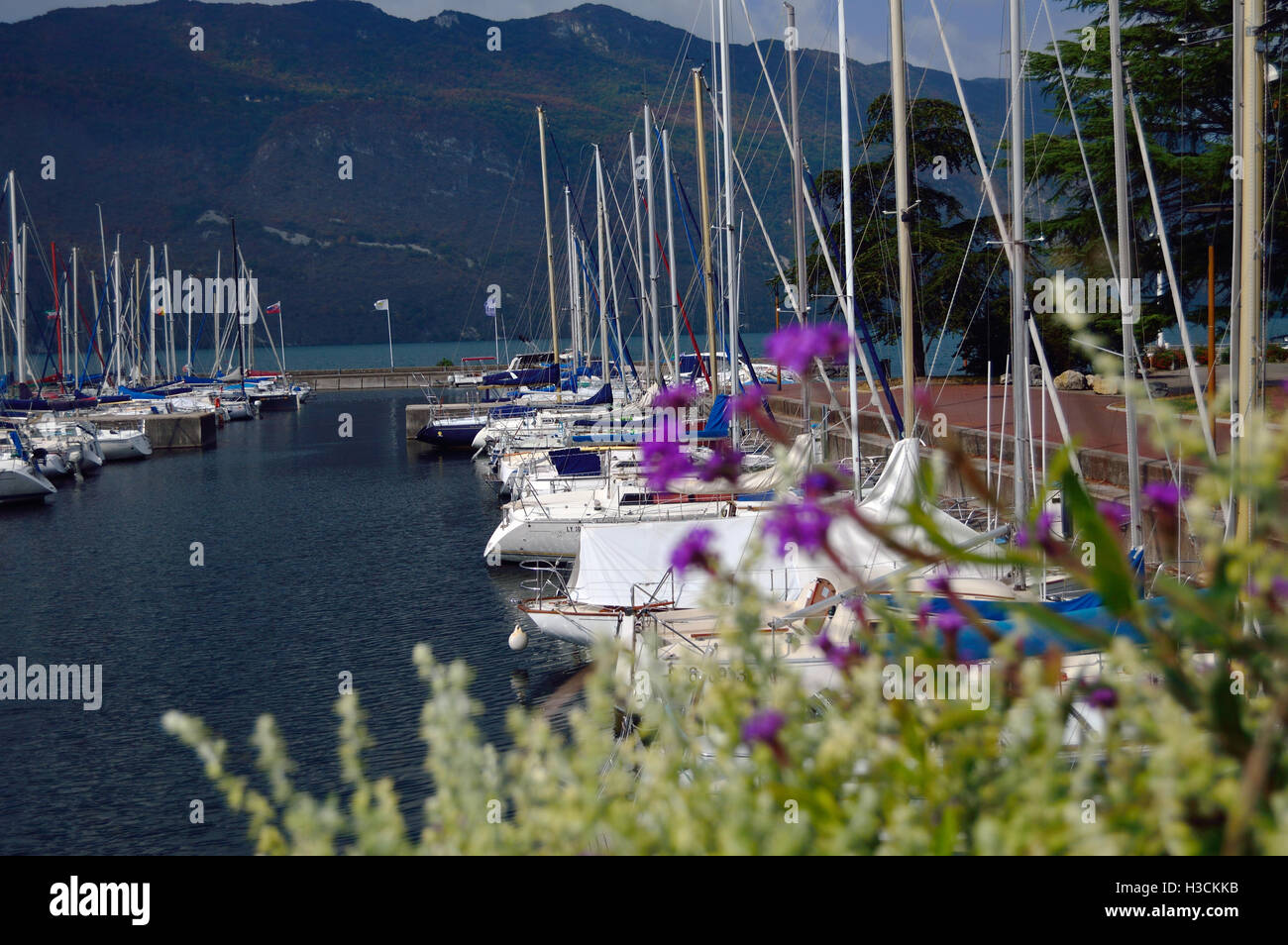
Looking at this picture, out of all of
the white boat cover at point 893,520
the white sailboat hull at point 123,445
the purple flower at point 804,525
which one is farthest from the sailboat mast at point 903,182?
the white sailboat hull at point 123,445

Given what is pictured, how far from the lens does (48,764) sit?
15250 mm

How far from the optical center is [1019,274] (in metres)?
14.9

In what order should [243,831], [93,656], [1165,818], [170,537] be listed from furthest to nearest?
[170,537] → [93,656] → [243,831] → [1165,818]

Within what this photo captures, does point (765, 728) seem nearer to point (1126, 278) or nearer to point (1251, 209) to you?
point (1251, 209)

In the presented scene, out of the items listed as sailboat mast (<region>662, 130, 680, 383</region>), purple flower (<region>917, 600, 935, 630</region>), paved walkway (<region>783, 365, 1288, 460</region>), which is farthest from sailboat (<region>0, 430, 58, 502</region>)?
purple flower (<region>917, 600, 935, 630</region>)

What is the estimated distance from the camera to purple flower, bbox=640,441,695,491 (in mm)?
2961

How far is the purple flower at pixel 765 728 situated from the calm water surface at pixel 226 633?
11028mm

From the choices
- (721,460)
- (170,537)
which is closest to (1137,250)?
(170,537)

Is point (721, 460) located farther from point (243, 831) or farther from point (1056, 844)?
point (243, 831)

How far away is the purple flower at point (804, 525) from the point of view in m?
2.72

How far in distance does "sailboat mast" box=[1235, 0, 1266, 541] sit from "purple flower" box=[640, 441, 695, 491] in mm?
→ 10083


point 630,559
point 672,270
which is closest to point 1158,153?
point 672,270

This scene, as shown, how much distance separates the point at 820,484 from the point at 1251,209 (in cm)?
1100
